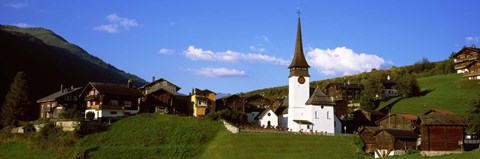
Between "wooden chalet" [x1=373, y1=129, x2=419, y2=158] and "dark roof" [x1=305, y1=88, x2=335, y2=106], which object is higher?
"dark roof" [x1=305, y1=88, x2=335, y2=106]

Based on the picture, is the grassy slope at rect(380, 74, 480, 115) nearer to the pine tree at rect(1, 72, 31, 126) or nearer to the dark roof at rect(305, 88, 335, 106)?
the dark roof at rect(305, 88, 335, 106)

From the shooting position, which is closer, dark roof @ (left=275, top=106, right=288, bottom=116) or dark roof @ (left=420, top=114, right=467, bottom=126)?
dark roof @ (left=420, top=114, right=467, bottom=126)

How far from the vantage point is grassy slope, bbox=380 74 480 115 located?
75.7 meters

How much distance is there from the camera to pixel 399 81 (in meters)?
89.1

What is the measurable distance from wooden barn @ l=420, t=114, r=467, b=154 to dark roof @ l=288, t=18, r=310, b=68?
21.2 m

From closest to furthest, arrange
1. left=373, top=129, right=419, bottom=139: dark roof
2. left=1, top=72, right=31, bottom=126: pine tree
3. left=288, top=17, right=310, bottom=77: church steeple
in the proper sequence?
1. left=373, top=129, right=419, bottom=139: dark roof
2. left=1, top=72, right=31, bottom=126: pine tree
3. left=288, top=17, right=310, bottom=77: church steeple

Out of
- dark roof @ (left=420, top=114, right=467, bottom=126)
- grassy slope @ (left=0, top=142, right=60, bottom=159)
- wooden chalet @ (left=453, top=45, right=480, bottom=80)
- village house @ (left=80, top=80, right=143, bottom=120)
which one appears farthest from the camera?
wooden chalet @ (left=453, top=45, right=480, bottom=80)

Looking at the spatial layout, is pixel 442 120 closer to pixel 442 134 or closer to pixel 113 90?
pixel 442 134

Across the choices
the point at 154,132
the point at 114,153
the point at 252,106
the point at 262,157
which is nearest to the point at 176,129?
the point at 154,132

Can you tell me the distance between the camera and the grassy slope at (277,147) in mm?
49719

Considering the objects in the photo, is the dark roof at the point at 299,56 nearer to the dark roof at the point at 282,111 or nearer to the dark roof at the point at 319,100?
the dark roof at the point at 319,100

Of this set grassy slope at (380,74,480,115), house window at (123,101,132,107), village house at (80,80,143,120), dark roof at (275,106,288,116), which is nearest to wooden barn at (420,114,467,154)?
grassy slope at (380,74,480,115)

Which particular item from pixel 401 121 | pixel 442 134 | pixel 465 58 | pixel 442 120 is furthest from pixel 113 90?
pixel 465 58

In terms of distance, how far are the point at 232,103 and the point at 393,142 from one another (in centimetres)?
3308
